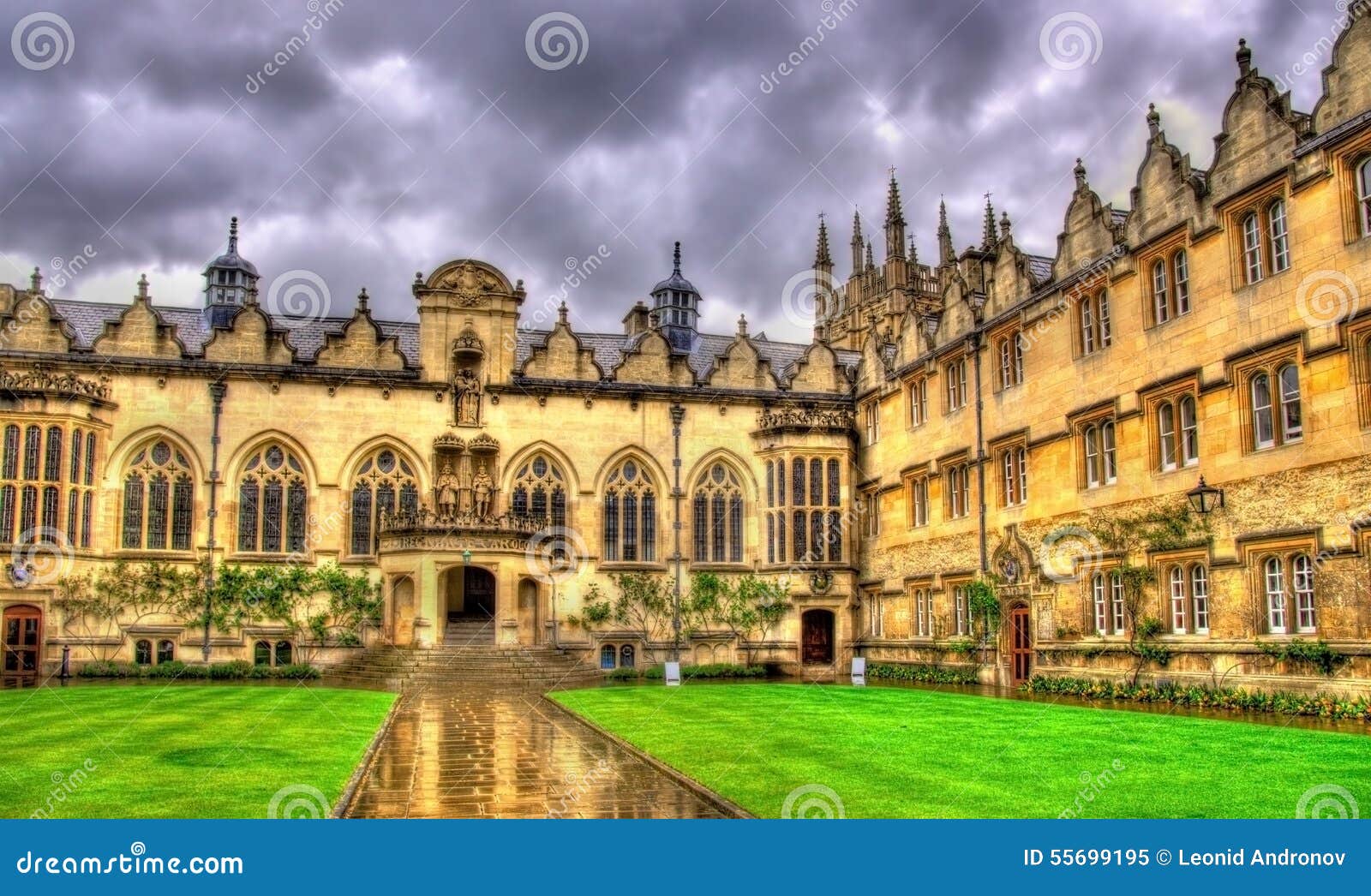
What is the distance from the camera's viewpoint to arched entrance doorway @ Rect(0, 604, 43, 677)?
33.1 meters

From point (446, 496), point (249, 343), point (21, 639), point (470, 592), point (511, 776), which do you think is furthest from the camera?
point (470, 592)

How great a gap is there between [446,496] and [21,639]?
12.7 m

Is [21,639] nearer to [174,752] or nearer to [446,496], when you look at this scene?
[446,496]

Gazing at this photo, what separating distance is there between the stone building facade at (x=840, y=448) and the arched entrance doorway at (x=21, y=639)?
102mm

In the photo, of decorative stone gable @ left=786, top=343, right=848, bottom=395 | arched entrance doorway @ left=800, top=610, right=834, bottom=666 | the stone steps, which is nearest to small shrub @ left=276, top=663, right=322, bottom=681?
the stone steps

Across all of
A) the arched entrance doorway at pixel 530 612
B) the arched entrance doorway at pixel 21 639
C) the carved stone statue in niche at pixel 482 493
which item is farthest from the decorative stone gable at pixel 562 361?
the arched entrance doorway at pixel 21 639

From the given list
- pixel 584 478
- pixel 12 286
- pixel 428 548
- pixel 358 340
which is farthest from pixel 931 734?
pixel 12 286

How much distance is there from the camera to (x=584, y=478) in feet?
128

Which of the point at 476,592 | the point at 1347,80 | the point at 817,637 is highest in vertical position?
the point at 1347,80

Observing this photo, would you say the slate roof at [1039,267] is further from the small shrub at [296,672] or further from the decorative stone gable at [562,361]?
the small shrub at [296,672]

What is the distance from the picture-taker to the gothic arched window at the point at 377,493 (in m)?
37.4

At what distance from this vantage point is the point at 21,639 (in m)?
33.4

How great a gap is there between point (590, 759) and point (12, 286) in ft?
110

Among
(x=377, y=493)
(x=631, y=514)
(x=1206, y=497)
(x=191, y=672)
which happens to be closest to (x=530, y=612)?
(x=631, y=514)
